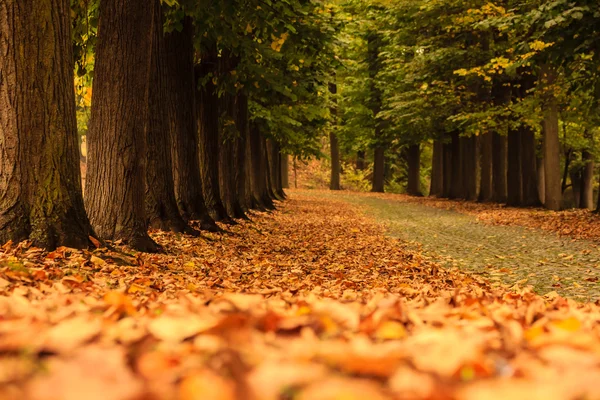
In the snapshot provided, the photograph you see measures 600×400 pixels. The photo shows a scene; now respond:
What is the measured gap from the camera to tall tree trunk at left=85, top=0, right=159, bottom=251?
28.5 ft

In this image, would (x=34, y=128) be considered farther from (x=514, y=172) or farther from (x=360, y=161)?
(x=360, y=161)

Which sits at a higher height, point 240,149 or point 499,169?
point 240,149

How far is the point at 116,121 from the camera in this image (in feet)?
28.5

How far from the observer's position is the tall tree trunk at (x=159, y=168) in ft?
35.3

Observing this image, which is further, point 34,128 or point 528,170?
point 528,170

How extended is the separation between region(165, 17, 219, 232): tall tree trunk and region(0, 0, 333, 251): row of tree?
2cm

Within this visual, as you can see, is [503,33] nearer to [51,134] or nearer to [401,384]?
[51,134]

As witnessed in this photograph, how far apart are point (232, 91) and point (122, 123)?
4.96m

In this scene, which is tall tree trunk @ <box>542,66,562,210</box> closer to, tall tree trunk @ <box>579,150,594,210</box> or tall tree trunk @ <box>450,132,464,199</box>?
tall tree trunk @ <box>450,132,464,199</box>

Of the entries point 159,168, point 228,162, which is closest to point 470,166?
point 228,162

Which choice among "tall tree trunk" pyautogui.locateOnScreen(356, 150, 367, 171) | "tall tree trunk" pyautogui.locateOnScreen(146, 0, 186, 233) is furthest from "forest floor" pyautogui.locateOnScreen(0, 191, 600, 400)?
"tall tree trunk" pyautogui.locateOnScreen(356, 150, 367, 171)

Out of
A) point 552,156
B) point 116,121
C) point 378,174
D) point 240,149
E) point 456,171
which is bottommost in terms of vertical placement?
point 378,174

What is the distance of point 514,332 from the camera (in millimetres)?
2602

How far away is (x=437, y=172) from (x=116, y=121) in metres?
30.7
